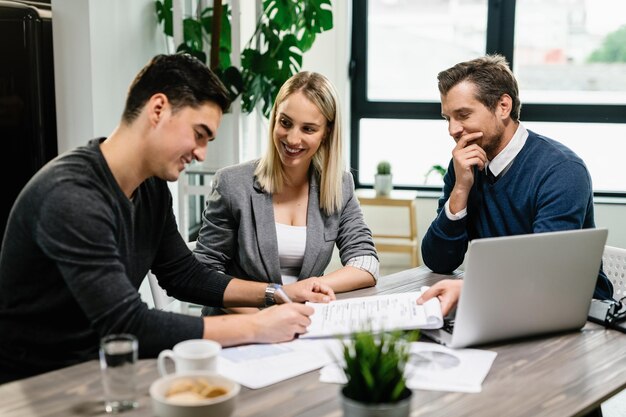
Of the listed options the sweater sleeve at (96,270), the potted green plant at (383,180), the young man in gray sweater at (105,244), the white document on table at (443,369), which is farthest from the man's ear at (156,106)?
the potted green plant at (383,180)

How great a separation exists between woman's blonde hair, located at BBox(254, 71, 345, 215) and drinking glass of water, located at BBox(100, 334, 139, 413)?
1075mm

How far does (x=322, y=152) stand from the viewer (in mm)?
2271

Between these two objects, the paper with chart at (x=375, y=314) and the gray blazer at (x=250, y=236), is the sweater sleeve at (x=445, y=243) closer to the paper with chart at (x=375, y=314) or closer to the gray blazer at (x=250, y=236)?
the gray blazer at (x=250, y=236)

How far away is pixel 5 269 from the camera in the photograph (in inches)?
58.6

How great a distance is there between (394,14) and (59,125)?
2.47m

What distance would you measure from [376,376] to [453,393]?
341 millimetres

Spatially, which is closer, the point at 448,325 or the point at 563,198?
the point at 448,325

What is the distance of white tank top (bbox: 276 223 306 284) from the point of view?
216 centimetres

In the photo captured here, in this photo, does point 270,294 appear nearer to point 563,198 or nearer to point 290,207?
point 290,207

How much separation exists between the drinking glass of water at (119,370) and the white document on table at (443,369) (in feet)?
1.12

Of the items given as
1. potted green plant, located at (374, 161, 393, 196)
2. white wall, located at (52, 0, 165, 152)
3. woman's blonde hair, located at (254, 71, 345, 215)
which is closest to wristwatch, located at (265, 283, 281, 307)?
woman's blonde hair, located at (254, 71, 345, 215)

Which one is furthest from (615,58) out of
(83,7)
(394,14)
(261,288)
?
(261,288)

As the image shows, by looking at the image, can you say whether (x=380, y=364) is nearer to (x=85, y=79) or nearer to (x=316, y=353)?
(x=316, y=353)

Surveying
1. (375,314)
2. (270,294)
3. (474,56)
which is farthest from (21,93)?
(474,56)
